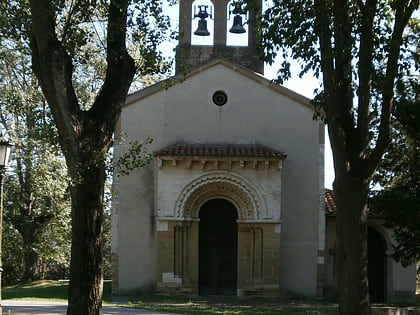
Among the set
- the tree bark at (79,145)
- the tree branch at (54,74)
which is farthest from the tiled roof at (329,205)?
the tree branch at (54,74)

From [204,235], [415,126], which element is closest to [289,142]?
[204,235]

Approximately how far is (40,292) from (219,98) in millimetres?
8809

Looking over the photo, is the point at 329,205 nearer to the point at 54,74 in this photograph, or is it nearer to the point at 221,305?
the point at 221,305

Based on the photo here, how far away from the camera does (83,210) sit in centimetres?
938

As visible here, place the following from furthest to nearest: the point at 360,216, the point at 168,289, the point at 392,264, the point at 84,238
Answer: the point at 392,264 < the point at 168,289 < the point at 360,216 < the point at 84,238

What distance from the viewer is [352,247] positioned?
1078cm

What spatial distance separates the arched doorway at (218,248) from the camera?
23.7 meters

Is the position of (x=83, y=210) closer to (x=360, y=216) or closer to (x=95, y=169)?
(x=95, y=169)

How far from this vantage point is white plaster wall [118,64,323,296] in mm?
23453

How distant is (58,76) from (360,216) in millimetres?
4750

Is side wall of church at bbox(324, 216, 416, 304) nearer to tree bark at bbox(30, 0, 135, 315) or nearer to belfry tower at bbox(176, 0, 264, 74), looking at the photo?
belfry tower at bbox(176, 0, 264, 74)

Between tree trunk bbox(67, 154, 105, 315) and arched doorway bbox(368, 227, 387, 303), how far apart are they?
1706 centimetres

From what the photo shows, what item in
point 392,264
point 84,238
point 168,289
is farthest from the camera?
point 392,264

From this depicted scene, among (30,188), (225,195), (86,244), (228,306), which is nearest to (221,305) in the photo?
(228,306)
